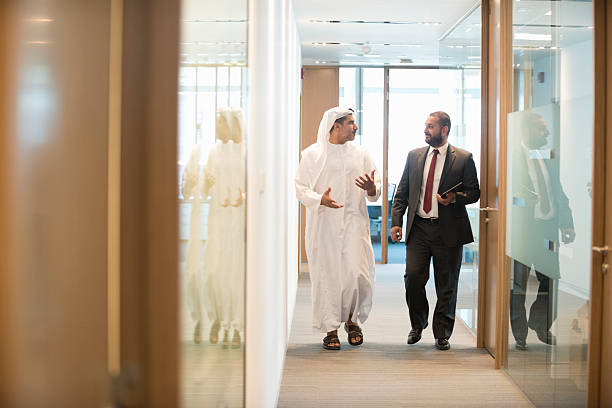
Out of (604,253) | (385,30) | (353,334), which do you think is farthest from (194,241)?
(385,30)

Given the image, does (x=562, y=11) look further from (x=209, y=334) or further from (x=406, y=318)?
(x=406, y=318)

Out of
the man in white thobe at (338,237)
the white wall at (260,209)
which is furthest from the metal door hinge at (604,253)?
the man in white thobe at (338,237)

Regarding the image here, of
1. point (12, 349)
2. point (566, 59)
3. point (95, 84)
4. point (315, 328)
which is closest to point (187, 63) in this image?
point (95, 84)

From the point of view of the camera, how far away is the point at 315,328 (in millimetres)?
4703

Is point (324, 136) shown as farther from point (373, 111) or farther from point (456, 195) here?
point (373, 111)

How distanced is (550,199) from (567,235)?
27cm

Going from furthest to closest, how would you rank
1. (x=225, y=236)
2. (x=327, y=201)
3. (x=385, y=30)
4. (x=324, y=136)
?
(x=385, y=30) → (x=324, y=136) → (x=327, y=201) → (x=225, y=236)

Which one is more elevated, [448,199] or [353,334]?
[448,199]

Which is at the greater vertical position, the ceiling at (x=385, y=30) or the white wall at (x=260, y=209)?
the ceiling at (x=385, y=30)

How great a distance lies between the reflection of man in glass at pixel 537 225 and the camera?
→ 10.7ft

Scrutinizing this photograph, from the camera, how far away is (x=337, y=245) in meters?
4.70

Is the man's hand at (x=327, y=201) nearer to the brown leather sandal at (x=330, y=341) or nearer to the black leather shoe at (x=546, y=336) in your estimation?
the brown leather sandal at (x=330, y=341)

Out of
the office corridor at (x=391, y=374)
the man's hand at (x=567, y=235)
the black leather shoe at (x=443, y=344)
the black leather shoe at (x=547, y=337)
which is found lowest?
the office corridor at (x=391, y=374)

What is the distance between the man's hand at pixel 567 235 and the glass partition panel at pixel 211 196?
1.85 metres
